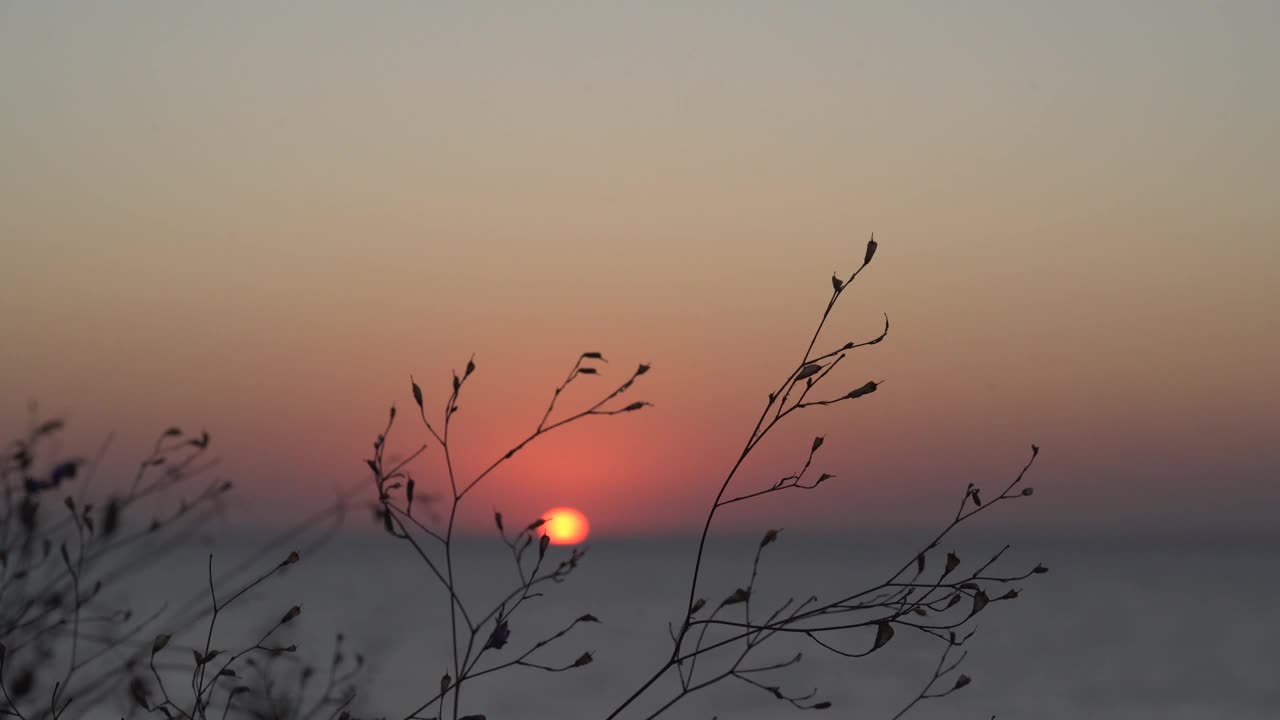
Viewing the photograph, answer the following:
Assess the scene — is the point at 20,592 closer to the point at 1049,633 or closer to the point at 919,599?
the point at 919,599

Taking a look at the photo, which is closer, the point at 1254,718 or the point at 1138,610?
the point at 1254,718

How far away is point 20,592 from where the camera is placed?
1.80 meters

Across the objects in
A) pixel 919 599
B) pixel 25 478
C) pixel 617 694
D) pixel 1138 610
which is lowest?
pixel 1138 610

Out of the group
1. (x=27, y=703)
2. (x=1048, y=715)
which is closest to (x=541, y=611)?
(x=1048, y=715)

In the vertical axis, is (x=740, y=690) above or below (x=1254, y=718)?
above

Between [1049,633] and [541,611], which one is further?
[541,611]

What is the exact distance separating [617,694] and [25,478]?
602 inches

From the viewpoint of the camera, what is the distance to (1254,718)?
1581cm

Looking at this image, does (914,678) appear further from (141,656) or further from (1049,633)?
(141,656)

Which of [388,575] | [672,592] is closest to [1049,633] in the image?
[672,592]

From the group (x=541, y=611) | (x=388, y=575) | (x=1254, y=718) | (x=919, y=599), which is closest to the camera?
(x=919, y=599)

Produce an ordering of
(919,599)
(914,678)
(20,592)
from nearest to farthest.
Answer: (919,599) < (20,592) < (914,678)

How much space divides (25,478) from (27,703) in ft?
1.12

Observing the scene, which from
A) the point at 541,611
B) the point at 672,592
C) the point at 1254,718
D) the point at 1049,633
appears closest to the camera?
the point at 1254,718
